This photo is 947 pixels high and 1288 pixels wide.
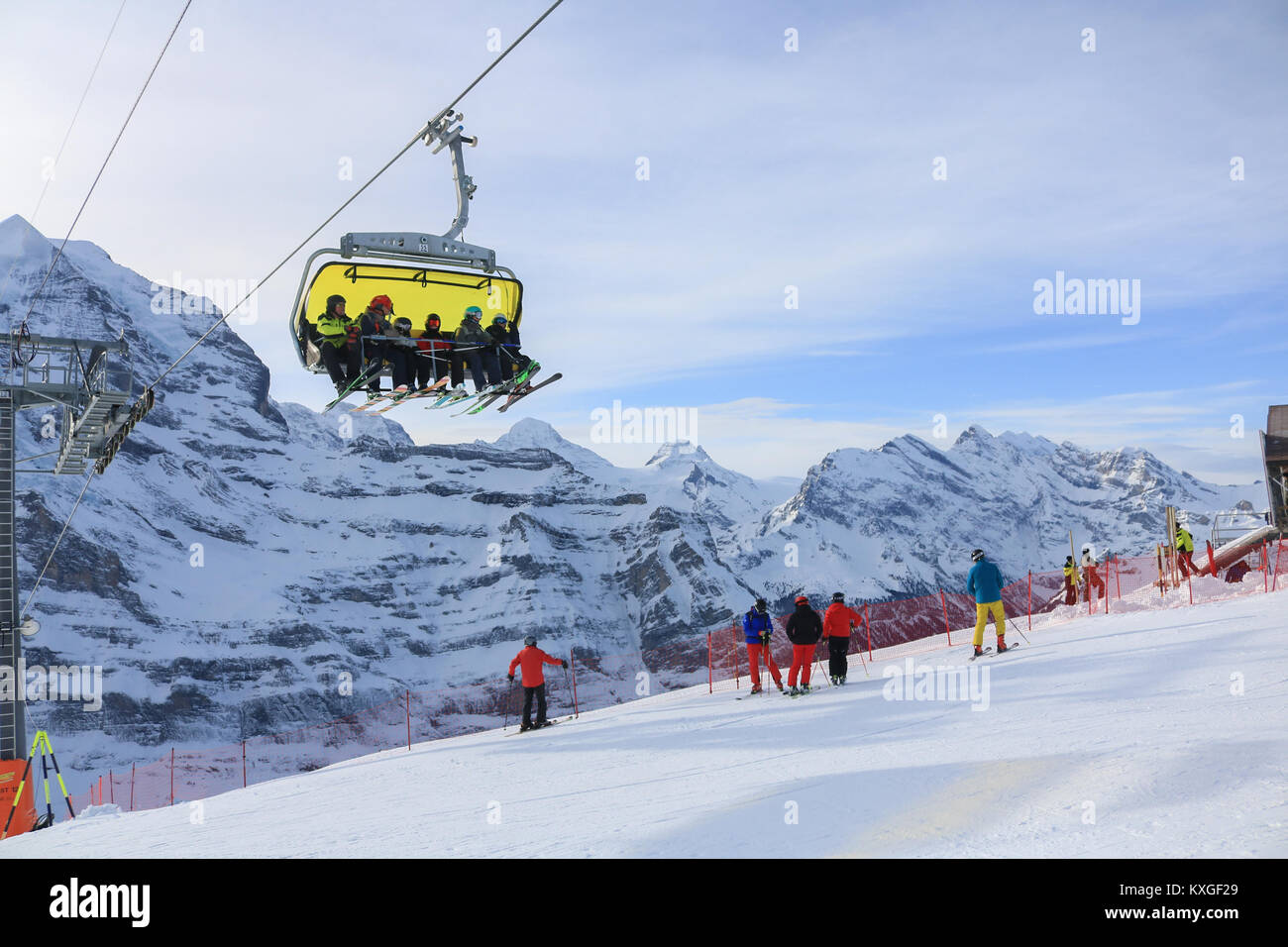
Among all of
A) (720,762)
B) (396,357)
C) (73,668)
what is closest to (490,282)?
(396,357)

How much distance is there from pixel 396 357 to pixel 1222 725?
990 cm

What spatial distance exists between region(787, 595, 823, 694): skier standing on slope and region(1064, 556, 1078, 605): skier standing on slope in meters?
13.2

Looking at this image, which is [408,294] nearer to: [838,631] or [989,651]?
[838,631]

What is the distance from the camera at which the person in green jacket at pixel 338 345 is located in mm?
12008

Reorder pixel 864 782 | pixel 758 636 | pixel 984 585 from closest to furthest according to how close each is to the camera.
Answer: pixel 864 782 < pixel 984 585 < pixel 758 636

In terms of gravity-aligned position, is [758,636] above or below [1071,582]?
below

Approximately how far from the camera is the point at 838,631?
15.1 metres

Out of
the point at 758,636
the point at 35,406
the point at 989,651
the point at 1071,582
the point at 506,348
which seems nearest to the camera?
the point at 506,348

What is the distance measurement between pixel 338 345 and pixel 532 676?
6.27 metres

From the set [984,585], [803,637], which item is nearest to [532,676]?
[803,637]
